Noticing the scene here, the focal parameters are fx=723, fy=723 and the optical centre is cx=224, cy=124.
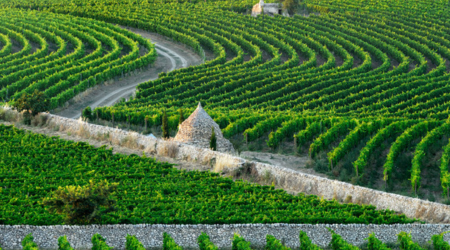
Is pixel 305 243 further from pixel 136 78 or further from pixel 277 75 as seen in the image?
pixel 136 78

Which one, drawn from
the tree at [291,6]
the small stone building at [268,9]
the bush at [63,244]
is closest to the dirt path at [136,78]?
the small stone building at [268,9]

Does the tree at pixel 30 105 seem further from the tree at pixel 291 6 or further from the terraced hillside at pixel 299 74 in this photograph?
the tree at pixel 291 6

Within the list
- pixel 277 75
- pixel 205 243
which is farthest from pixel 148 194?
pixel 277 75

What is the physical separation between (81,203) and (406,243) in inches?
395

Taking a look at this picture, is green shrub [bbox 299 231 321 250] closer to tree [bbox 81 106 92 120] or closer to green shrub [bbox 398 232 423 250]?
green shrub [bbox 398 232 423 250]

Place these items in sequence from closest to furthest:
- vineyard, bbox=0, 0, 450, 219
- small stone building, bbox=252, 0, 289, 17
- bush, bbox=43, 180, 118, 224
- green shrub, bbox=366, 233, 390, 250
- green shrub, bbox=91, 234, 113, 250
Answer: green shrub, bbox=91, 234, 113, 250
green shrub, bbox=366, 233, 390, 250
bush, bbox=43, 180, 118, 224
vineyard, bbox=0, 0, 450, 219
small stone building, bbox=252, 0, 289, 17

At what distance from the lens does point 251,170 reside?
30.3 metres

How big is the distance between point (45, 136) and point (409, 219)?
19123 mm

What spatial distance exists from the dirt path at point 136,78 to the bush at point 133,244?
26.6 m

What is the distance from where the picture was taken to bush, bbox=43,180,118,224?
22672 mm

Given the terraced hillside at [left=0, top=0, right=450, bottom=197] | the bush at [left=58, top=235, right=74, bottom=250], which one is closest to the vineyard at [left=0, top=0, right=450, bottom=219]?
the terraced hillside at [left=0, top=0, right=450, bottom=197]

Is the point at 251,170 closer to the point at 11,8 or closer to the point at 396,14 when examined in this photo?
the point at 396,14

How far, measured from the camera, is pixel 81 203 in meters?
22.6

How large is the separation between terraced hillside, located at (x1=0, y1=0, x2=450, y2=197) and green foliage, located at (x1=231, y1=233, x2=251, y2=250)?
11431mm
